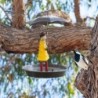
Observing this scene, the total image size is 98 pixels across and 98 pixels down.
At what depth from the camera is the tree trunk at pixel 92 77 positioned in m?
1.29

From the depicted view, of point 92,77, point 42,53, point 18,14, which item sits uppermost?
point 18,14

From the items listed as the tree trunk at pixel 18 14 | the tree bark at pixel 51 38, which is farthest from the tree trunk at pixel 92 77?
the tree trunk at pixel 18 14

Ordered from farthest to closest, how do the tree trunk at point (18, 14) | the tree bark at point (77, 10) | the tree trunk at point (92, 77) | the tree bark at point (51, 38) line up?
the tree bark at point (77, 10)
the tree trunk at point (18, 14)
the tree bark at point (51, 38)
the tree trunk at point (92, 77)

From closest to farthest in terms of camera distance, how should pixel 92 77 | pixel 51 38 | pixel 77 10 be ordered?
pixel 92 77
pixel 51 38
pixel 77 10

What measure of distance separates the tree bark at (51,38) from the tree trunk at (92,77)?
1577 mm

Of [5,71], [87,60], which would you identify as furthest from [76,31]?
[87,60]

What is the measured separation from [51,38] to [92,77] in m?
1.69

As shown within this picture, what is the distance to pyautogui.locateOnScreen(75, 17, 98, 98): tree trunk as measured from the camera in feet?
4.23

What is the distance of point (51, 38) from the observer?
297cm

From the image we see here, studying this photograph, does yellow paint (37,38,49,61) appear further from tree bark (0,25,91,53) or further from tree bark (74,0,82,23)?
tree bark (74,0,82,23)

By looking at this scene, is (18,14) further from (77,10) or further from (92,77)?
(92,77)

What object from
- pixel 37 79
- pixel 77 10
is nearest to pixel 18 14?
pixel 77 10

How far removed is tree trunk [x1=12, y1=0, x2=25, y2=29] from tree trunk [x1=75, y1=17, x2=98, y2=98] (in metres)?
1.89

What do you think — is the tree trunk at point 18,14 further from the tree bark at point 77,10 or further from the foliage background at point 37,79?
the tree bark at point 77,10
